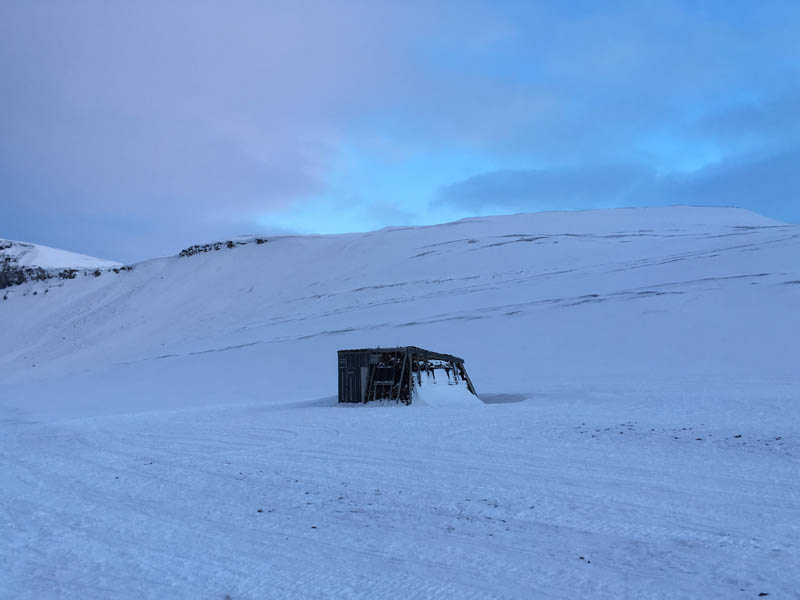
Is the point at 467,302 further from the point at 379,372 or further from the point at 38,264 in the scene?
the point at 38,264

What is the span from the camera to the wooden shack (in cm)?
1720

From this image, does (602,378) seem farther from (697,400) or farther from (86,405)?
(86,405)

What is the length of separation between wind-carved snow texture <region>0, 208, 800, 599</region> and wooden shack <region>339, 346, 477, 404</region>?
109 cm

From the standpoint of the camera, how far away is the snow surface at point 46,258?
5928cm

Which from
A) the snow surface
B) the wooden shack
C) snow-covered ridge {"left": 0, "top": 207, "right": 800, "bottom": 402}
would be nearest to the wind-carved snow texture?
snow-covered ridge {"left": 0, "top": 207, "right": 800, "bottom": 402}

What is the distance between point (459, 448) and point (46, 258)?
64998 mm

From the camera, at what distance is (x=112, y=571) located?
459 cm

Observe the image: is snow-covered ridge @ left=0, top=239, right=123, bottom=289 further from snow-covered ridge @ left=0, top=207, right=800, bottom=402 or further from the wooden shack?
the wooden shack

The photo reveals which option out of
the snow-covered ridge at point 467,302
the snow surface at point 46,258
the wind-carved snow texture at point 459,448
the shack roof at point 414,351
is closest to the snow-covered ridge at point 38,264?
the snow surface at point 46,258

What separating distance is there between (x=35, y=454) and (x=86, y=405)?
12658mm

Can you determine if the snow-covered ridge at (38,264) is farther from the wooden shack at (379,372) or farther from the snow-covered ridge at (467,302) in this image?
the wooden shack at (379,372)

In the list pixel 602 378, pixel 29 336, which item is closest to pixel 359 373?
pixel 602 378

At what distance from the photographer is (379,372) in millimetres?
17641

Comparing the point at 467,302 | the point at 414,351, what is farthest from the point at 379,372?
the point at 467,302
